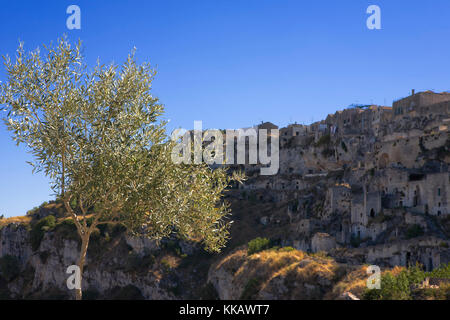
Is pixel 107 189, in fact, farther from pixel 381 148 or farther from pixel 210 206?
pixel 381 148

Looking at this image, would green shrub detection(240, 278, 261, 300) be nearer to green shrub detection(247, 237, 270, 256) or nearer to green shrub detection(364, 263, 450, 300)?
green shrub detection(364, 263, 450, 300)

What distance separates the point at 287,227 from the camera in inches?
2467

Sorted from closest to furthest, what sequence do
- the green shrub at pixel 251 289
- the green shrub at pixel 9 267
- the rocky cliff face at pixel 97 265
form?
the green shrub at pixel 251 289, the rocky cliff face at pixel 97 265, the green shrub at pixel 9 267

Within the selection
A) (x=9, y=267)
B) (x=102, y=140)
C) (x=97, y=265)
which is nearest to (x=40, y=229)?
(x=9, y=267)

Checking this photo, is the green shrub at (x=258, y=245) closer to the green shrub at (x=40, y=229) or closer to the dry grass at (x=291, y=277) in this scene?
the dry grass at (x=291, y=277)

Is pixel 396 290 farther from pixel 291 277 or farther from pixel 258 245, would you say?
pixel 258 245

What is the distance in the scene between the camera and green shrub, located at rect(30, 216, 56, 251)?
78.1 meters

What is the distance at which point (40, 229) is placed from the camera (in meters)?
78.8

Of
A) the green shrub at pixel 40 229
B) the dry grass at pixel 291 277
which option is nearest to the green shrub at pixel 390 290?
the dry grass at pixel 291 277

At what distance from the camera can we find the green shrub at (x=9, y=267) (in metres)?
76.9

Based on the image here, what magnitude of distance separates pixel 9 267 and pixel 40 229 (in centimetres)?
794

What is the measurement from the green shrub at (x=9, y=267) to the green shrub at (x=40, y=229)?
4.07 meters
